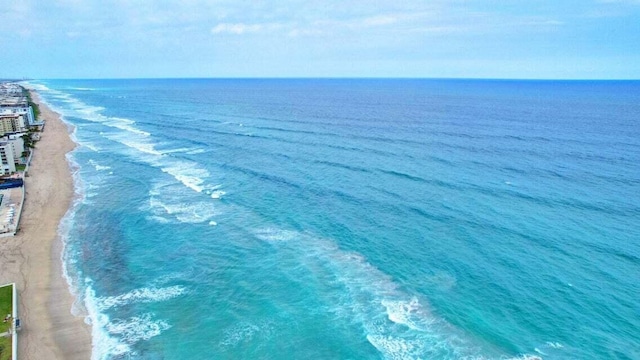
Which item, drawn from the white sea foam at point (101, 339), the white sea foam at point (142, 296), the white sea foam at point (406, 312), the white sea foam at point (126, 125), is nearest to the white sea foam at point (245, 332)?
the white sea foam at point (101, 339)

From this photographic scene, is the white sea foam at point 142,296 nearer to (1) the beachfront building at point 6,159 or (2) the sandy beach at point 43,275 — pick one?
(2) the sandy beach at point 43,275

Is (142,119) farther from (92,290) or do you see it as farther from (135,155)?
(92,290)

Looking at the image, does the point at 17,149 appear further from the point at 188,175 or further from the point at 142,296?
the point at 142,296

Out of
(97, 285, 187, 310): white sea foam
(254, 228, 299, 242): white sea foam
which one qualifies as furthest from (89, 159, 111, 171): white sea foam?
(97, 285, 187, 310): white sea foam

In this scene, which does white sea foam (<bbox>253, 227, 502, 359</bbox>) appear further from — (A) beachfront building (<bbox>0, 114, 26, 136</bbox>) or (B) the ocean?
(A) beachfront building (<bbox>0, 114, 26, 136</bbox>)

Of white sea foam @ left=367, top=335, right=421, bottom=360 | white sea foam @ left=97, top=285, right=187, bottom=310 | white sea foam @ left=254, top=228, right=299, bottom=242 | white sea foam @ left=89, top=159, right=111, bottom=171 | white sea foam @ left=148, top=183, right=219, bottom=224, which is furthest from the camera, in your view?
white sea foam @ left=89, top=159, right=111, bottom=171

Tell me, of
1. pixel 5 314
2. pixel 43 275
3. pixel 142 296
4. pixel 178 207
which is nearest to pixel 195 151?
pixel 178 207
